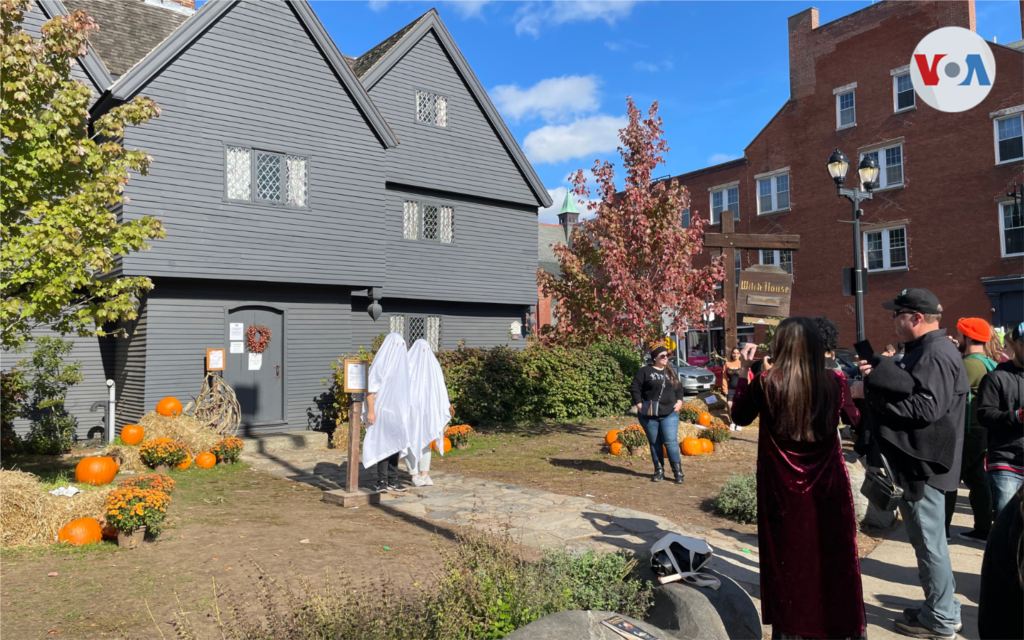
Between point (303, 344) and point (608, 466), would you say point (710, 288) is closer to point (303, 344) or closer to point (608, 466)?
point (608, 466)

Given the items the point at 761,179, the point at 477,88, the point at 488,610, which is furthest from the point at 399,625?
the point at 761,179

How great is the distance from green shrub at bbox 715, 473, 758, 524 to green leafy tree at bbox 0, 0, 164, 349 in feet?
24.3

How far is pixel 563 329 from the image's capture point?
46.0 feet

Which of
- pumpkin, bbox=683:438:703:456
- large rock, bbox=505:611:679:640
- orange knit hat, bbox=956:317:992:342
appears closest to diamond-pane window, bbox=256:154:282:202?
pumpkin, bbox=683:438:703:456

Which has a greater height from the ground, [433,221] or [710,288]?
[433,221]

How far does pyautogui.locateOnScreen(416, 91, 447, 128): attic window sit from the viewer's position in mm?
20156

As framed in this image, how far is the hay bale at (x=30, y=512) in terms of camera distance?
6.75 m

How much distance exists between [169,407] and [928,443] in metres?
13.2

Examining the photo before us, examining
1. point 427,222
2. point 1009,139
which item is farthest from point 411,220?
point 1009,139

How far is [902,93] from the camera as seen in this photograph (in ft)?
101

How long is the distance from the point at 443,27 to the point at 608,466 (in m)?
14.8

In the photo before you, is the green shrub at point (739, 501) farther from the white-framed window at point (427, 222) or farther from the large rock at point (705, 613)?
the white-framed window at point (427, 222)

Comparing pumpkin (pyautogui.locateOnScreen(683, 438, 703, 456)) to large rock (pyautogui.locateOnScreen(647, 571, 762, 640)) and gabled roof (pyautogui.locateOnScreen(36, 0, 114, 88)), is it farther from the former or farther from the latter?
gabled roof (pyautogui.locateOnScreen(36, 0, 114, 88))

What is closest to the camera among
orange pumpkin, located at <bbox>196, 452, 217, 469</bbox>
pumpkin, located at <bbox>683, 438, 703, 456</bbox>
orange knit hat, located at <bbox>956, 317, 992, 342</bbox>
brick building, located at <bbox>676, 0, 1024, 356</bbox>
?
orange knit hat, located at <bbox>956, 317, 992, 342</bbox>
